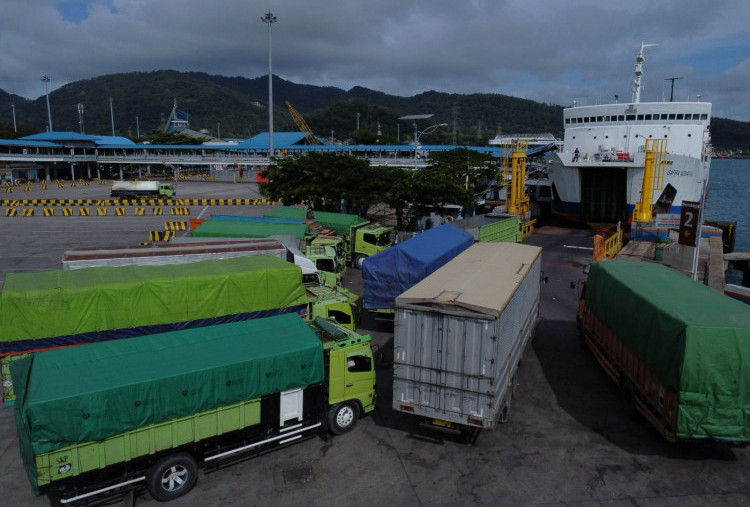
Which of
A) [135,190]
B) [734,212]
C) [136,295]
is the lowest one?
[734,212]

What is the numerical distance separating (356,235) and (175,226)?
18559mm

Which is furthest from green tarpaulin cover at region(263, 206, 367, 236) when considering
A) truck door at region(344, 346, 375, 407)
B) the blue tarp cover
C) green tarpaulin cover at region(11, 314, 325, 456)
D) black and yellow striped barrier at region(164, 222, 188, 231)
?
green tarpaulin cover at region(11, 314, 325, 456)

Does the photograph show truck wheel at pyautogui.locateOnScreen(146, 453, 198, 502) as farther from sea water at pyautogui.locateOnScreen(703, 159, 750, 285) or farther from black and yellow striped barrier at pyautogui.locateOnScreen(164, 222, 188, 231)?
sea water at pyautogui.locateOnScreen(703, 159, 750, 285)

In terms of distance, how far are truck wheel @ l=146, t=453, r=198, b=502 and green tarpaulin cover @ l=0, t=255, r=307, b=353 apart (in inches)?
212

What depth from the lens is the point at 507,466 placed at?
10.2 m

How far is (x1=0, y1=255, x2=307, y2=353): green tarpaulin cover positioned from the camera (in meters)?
12.1

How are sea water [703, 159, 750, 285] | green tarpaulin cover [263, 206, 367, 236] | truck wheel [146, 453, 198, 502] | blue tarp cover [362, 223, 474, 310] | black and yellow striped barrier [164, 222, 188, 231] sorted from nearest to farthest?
1. truck wheel [146, 453, 198, 502]
2. blue tarp cover [362, 223, 474, 310]
3. green tarpaulin cover [263, 206, 367, 236]
4. black and yellow striped barrier [164, 222, 188, 231]
5. sea water [703, 159, 750, 285]

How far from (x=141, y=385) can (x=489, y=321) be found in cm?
642

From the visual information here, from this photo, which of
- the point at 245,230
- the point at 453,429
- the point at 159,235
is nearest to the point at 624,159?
the point at 245,230

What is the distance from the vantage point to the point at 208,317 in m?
14.4

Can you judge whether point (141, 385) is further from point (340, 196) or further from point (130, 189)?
point (130, 189)

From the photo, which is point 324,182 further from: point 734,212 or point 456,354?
point 734,212

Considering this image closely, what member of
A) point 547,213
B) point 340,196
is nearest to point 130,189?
point 340,196

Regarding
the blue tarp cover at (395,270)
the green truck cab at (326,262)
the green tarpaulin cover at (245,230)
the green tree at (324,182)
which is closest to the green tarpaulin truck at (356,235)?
the green truck cab at (326,262)
